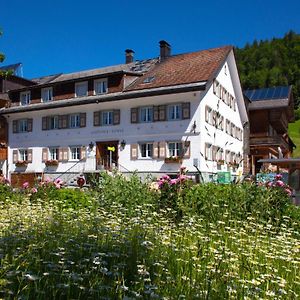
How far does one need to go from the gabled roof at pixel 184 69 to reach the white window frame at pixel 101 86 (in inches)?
86.8

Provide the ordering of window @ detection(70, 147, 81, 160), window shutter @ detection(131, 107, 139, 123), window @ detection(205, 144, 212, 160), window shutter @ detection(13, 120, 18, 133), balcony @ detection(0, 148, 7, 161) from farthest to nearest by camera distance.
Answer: window shutter @ detection(13, 120, 18, 133)
balcony @ detection(0, 148, 7, 161)
window @ detection(70, 147, 81, 160)
window shutter @ detection(131, 107, 139, 123)
window @ detection(205, 144, 212, 160)

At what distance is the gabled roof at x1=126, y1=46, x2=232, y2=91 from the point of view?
27.6 meters

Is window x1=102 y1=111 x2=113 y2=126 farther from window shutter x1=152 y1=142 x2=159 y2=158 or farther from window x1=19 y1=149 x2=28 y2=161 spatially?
window x1=19 y1=149 x2=28 y2=161

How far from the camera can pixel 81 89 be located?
32.7 metres

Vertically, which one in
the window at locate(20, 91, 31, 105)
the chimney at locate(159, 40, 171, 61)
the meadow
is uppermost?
the chimney at locate(159, 40, 171, 61)

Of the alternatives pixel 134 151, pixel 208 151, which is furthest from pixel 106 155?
pixel 208 151

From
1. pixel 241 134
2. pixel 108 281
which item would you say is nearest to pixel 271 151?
pixel 241 134

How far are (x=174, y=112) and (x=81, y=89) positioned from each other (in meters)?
9.26

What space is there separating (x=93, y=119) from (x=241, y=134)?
14904 mm

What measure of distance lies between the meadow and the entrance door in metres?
17.7

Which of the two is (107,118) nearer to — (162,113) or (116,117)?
(116,117)

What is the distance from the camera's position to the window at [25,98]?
116ft

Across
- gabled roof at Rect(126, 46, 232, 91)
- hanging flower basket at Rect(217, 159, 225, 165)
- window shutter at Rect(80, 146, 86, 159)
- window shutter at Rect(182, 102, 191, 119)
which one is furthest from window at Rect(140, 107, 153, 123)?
hanging flower basket at Rect(217, 159, 225, 165)

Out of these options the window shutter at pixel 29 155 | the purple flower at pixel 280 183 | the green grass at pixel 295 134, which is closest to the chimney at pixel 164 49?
the window shutter at pixel 29 155
